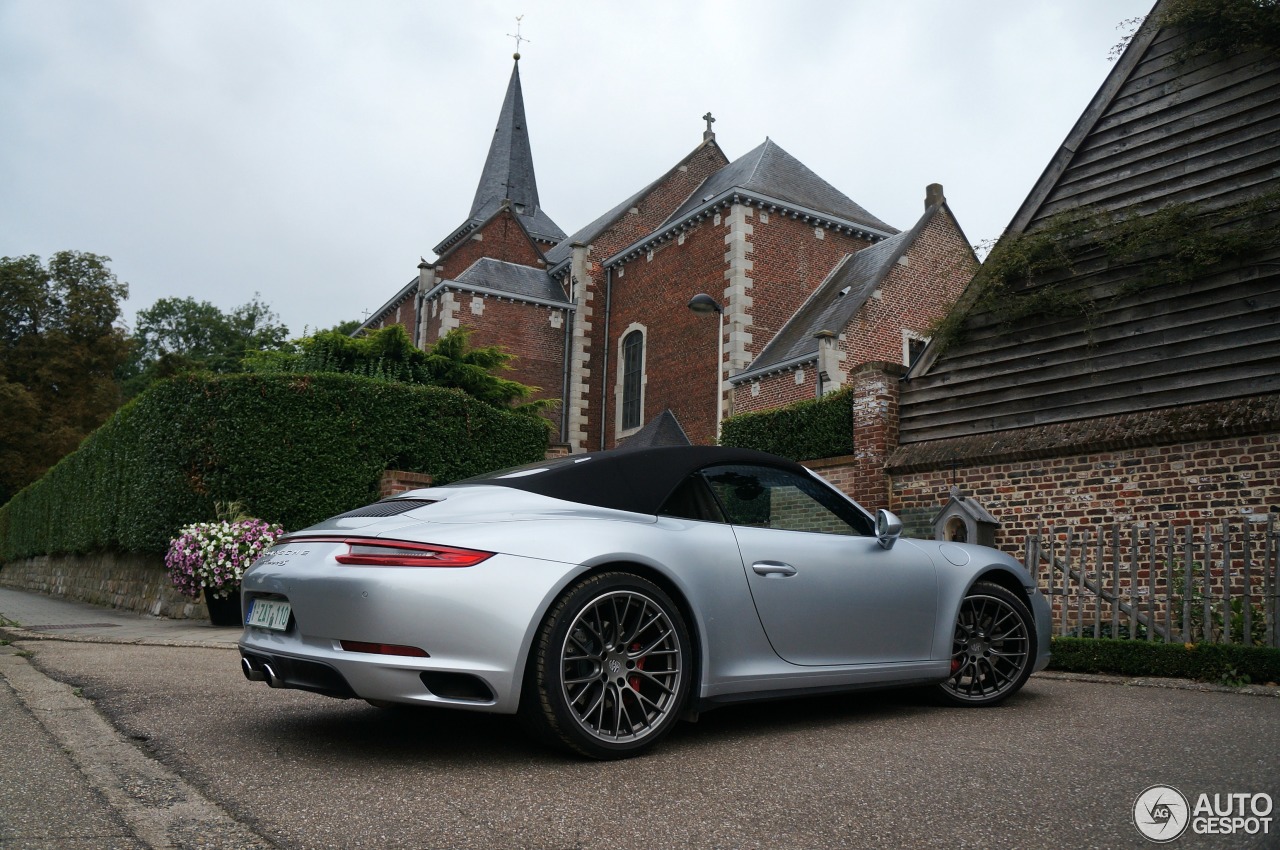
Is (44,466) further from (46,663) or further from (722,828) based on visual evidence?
(722,828)

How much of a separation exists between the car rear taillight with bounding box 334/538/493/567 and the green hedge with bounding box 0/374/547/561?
894cm

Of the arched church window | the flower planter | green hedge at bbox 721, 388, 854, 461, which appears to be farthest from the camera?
the arched church window

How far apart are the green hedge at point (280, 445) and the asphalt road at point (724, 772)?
6812mm

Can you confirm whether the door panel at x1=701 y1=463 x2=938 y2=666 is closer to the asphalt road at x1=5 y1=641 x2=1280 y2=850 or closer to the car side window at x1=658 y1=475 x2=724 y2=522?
the car side window at x1=658 y1=475 x2=724 y2=522

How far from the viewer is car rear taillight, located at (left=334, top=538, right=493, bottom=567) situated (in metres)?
3.34

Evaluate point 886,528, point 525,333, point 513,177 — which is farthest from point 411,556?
point 513,177

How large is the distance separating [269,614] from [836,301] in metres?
21.5

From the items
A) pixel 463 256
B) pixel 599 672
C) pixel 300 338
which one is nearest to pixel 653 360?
pixel 463 256

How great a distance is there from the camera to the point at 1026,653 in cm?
507

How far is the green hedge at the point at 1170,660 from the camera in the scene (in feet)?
20.4

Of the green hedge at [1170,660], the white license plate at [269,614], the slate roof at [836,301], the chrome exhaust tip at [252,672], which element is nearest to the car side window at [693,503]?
the white license plate at [269,614]

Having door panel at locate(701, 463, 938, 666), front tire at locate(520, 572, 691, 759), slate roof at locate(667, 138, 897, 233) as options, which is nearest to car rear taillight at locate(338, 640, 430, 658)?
front tire at locate(520, 572, 691, 759)

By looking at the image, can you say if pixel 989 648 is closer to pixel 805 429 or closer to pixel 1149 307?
Answer: pixel 1149 307

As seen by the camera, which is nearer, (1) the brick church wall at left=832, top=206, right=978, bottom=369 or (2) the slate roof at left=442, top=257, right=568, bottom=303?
(1) the brick church wall at left=832, top=206, right=978, bottom=369
